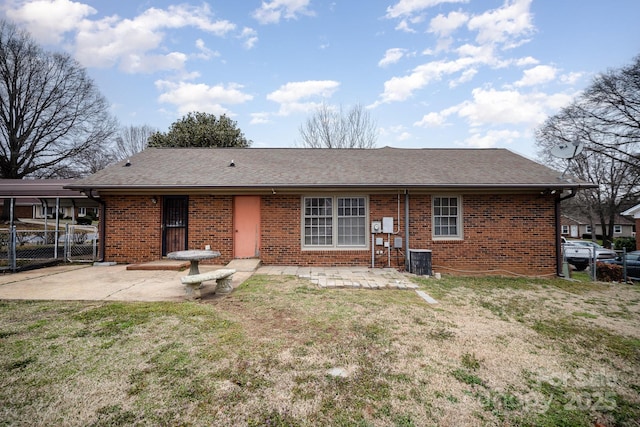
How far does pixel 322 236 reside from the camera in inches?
358

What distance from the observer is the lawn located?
239cm

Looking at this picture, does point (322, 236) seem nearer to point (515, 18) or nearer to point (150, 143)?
point (515, 18)

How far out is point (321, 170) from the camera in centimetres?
971

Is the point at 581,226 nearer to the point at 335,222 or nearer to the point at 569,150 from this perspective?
the point at 569,150

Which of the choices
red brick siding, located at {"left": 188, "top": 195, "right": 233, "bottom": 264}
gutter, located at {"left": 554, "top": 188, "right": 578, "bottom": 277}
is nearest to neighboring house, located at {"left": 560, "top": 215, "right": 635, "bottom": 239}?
gutter, located at {"left": 554, "top": 188, "right": 578, "bottom": 277}

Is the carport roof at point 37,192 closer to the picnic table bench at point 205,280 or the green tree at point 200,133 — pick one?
the picnic table bench at point 205,280

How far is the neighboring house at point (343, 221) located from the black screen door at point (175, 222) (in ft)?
0.11

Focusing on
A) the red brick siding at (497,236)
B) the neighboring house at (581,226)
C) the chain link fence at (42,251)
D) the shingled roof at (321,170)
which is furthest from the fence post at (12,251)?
the neighboring house at (581,226)

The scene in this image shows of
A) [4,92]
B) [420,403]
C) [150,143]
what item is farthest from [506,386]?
[4,92]

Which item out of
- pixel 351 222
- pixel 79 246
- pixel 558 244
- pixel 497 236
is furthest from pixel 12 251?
pixel 558 244

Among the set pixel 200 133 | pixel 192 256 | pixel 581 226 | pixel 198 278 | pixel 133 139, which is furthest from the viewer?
pixel 581 226

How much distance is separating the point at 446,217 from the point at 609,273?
20.2 feet

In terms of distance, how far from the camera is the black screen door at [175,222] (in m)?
9.16

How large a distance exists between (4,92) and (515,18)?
107 feet
